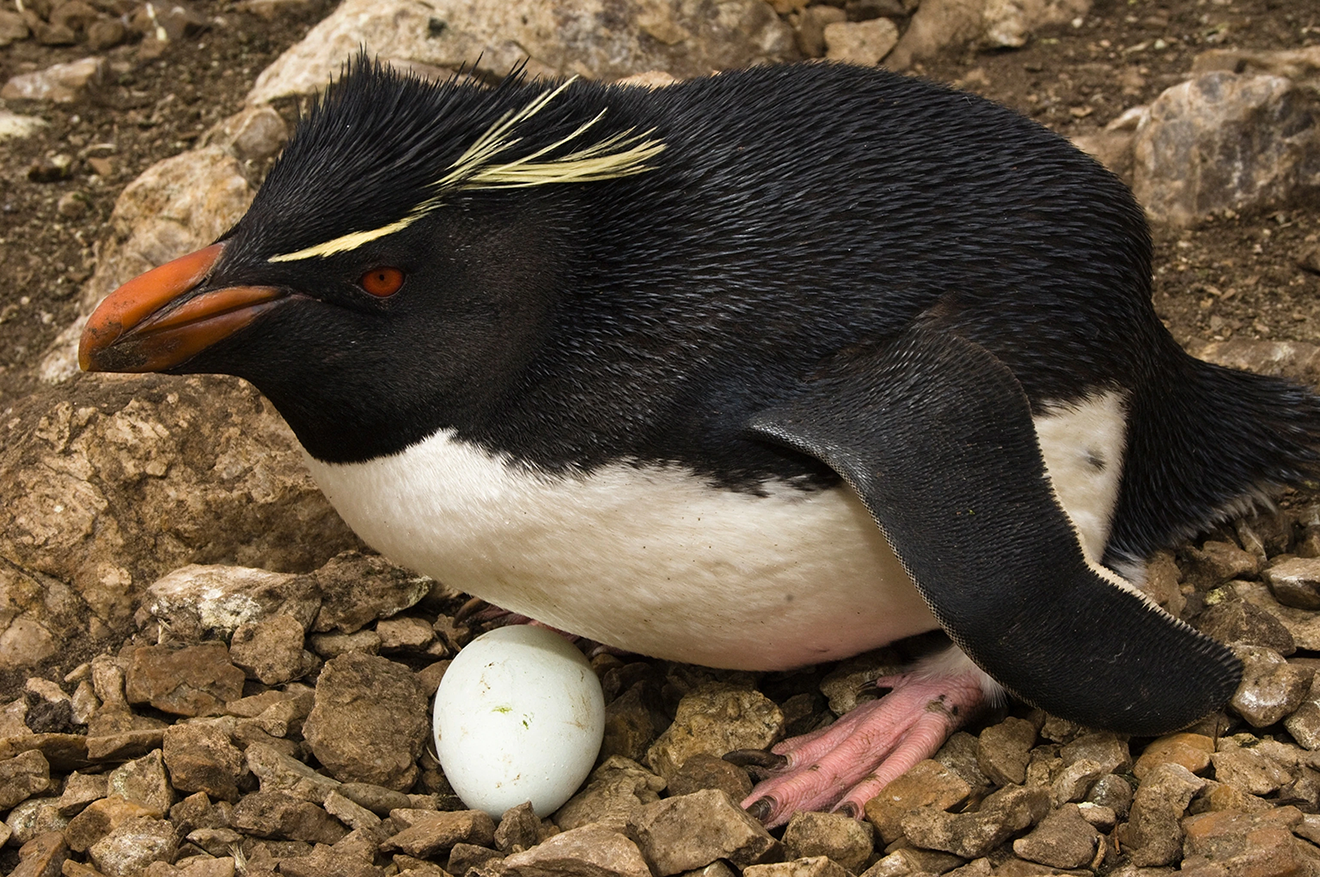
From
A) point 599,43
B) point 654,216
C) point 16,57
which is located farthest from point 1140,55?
point 16,57

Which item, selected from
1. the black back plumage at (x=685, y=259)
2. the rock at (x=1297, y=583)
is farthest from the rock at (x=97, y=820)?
the rock at (x=1297, y=583)

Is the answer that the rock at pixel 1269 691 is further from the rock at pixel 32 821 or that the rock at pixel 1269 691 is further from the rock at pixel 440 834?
the rock at pixel 32 821

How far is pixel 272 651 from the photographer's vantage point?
2.77 meters

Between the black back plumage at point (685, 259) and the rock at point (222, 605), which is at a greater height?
the black back plumage at point (685, 259)

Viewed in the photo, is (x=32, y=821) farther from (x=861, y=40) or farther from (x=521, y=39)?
(x=861, y=40)

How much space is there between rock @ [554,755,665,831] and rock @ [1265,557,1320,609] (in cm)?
134

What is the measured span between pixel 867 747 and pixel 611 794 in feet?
1.64

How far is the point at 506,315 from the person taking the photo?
7.40 feet

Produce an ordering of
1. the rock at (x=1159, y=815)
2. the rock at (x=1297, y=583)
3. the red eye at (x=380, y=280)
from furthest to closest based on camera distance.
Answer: the rock at (x=1297, y=583), the red eye at (x=380, y=280), the rock at (x=1159, y=815)

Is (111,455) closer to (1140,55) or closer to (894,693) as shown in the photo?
(894,693)

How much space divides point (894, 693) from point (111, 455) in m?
1.89

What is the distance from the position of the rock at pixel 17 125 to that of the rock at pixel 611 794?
3391mm

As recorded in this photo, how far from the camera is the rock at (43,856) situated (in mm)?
2152

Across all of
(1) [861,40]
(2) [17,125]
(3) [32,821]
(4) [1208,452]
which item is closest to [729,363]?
(4) [1208,452]
